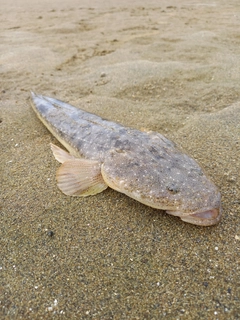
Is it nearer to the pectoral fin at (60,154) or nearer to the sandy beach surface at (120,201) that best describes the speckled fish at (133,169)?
the pectoral fin at (60,154)

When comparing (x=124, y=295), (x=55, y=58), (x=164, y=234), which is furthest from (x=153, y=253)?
(x=55, y=58)

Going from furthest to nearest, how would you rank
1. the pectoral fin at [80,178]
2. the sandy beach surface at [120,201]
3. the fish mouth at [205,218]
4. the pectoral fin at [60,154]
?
the pectoral fin at [60,154] → the pectoral fin at [80,178] → the fish mouth at [205,218] → the sandy beach surface at [120,201]

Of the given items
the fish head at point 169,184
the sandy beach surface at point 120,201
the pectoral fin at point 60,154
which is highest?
the fish head at point 169,184

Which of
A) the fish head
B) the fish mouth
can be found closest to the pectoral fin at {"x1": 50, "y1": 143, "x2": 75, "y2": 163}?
the fish head

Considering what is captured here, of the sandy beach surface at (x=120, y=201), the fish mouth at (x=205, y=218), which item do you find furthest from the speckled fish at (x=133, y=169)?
the sandy beach surface at (x=120, y=201)

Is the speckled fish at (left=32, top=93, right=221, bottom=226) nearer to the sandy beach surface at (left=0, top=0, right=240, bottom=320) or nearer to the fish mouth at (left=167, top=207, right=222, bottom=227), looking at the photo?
the fish mouth at (left=167, top=207, right=222, bottom=227)

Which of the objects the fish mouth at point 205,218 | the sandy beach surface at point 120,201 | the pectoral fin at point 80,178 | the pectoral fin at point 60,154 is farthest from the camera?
the pectoral fin at point 60,154

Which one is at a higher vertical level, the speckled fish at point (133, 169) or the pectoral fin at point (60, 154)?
the speckled fish at point (133, 169)

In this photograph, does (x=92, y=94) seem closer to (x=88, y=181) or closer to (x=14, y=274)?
(x=88, y=181)

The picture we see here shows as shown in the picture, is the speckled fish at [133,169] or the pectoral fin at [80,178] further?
the pectoral fin at [80,178]
